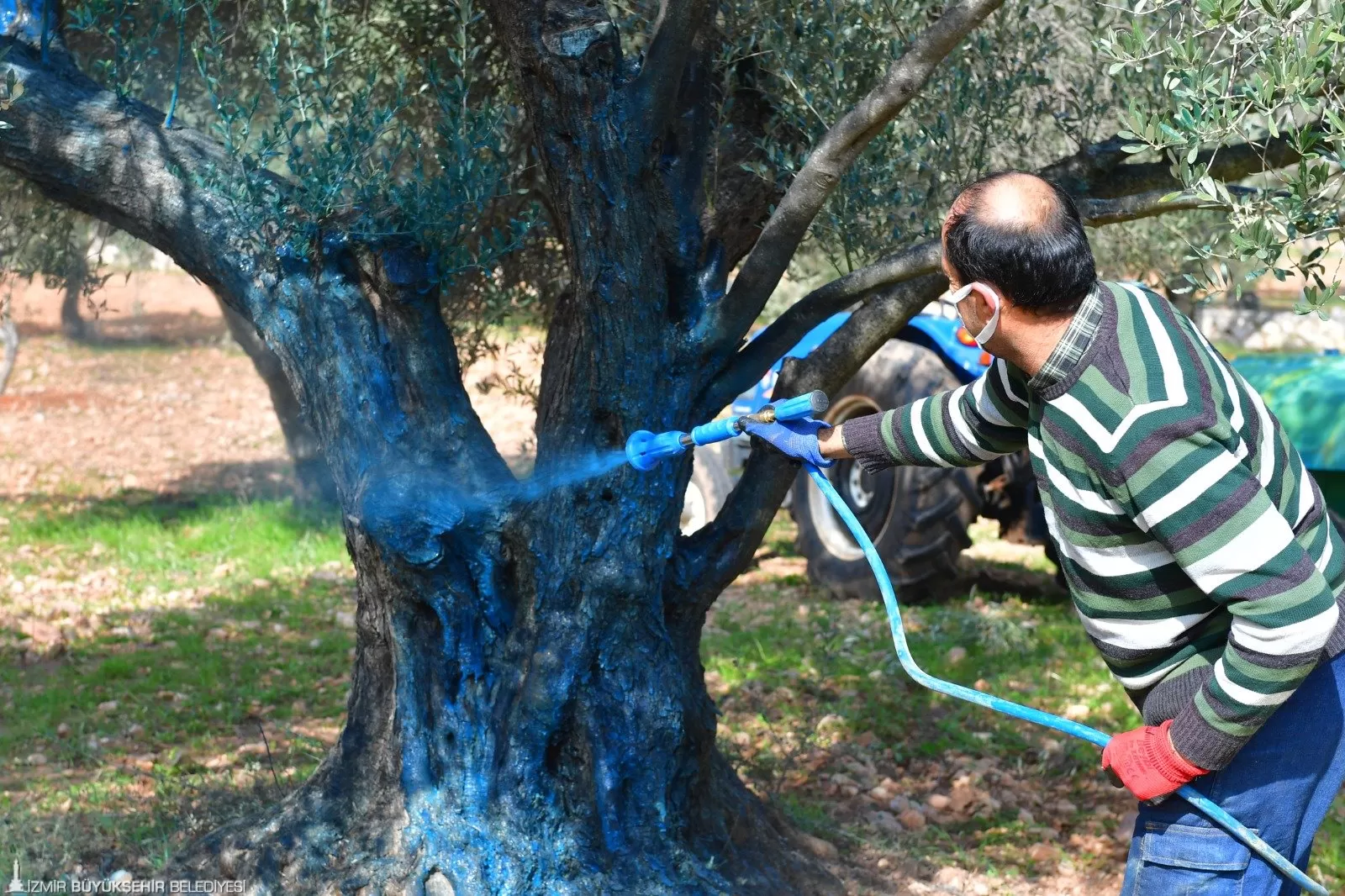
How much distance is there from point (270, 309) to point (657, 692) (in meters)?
1.56

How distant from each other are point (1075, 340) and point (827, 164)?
117 centimetres

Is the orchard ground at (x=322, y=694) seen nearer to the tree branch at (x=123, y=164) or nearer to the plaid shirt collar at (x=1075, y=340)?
the tree branch at (x=123, y=164)

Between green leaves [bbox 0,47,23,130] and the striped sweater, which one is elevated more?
green leaves [bbox 0,47,23,130]

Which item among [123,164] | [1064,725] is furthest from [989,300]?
[123,164]

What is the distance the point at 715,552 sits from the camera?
154 inches

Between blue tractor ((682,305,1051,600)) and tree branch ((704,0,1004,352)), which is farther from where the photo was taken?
blue tractor ((682,305,1051,600))

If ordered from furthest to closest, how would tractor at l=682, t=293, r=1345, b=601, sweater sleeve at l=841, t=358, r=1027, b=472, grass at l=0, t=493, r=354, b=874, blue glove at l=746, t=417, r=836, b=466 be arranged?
tractor at l=682, t=293, r=1345, b=601 < grass at l=0, t=493, r=354, b=874 < blue glove at l=746, t=417, r=836, b=466 < sweater sleeve at l=841, t=358, r=1027, b=472

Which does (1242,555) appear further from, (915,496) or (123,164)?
(915,496)

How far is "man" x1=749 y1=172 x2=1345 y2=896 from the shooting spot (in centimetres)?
221

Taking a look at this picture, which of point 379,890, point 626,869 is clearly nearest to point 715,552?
point 626,869

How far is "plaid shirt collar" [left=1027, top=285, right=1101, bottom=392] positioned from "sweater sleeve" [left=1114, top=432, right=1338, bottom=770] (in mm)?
242

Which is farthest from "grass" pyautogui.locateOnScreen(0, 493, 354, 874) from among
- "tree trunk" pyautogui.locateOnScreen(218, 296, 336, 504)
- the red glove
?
the red glove

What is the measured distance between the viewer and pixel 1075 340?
2.36 metres

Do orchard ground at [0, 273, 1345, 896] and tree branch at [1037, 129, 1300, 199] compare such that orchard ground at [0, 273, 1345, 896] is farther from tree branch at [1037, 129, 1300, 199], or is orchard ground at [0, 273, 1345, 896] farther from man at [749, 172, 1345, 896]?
tree branch at [1037, 129, 1300, 199]
